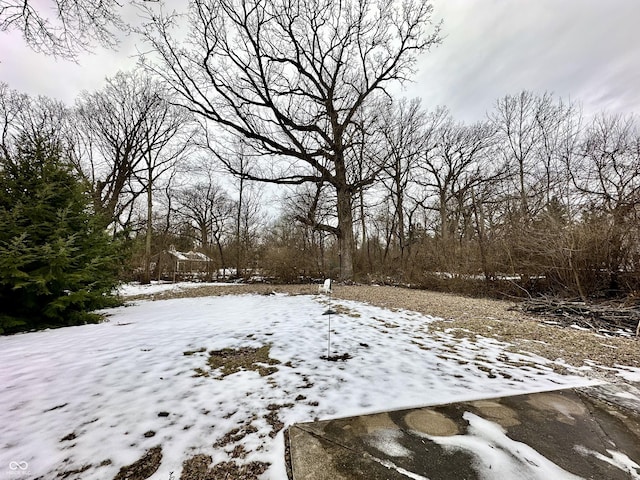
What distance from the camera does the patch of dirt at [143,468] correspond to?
53.6 inches

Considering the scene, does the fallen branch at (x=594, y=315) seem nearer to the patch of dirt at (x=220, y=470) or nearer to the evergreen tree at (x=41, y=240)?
the patch of dirt at (x=220, y=470)

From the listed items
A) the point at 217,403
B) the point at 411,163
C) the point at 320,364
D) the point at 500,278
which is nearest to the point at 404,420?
the point at 320,364

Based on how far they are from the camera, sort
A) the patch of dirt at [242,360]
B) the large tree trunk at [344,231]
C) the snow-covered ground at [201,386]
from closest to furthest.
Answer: the snow-covered ground at [201,386]
the patch of dirt at [242,360]
the large tree trunk at [344,231]

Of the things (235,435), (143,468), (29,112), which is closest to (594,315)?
(235,435)

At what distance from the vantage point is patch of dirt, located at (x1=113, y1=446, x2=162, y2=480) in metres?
1.36

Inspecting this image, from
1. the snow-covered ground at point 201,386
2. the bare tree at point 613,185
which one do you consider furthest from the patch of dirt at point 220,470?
the bare tree at point 613,185

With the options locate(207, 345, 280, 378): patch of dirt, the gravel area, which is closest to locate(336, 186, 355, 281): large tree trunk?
the gravel area

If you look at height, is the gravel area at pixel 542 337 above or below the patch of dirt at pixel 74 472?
below

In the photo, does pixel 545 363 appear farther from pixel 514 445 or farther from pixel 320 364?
pixel 320 364

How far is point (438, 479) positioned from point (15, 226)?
251 inches

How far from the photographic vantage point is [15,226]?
4152 millimetres

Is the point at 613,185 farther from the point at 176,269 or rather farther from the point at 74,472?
the point at 176,269

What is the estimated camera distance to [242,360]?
119 inches

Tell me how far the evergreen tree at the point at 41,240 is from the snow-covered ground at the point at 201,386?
687mm
